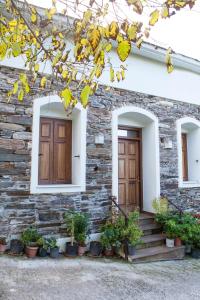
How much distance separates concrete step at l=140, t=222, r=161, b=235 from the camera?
6.02m

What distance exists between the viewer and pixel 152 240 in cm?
569

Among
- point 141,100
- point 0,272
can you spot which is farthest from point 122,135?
point 0,272

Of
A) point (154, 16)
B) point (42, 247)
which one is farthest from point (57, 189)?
point (154, 16)

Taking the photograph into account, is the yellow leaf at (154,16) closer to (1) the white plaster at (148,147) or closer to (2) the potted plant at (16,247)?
(2) the potted plant at (16,247)

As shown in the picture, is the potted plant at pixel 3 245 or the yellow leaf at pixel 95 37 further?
the potted plant at pixel 3 245

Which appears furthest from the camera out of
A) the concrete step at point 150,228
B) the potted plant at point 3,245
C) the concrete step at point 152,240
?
the concrete step at point 150,228

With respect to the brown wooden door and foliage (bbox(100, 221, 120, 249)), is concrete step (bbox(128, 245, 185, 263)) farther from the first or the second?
the brown wooden door

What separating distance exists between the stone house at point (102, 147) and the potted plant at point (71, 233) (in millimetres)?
169

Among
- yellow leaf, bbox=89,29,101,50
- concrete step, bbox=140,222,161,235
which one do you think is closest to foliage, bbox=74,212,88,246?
concrete step, bbox=140,222,161,235

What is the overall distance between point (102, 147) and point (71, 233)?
1929 mm

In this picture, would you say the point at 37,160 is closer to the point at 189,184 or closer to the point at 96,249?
the point at 96,249

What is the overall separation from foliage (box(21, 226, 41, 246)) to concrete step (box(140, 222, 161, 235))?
238 cm

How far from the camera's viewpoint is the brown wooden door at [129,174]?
22.1 feet

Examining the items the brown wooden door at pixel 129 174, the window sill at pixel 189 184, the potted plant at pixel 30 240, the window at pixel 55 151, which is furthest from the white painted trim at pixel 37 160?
the window sill at pixel 189 184
